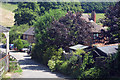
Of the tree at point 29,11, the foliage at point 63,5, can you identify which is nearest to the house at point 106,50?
the foliage at point 63,5

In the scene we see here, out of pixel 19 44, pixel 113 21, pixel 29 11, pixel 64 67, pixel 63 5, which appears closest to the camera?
pixel 113 21

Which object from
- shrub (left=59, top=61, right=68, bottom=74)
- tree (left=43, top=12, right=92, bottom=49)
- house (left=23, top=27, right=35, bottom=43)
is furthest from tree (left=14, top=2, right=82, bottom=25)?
shrub (left=59, top=61, right=68, bottom=74)

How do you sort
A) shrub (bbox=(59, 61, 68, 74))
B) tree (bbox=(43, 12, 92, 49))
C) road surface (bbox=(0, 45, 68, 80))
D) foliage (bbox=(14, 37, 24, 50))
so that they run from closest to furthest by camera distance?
1. road surface (bbox=(0, 45, 68, 80))
2. shrub (bbox=(59, 61, 68, 74))
3. tree (bbox=(43, 12, 92, 49))
4. foliage (bbox=(14, 37, 24, 50))

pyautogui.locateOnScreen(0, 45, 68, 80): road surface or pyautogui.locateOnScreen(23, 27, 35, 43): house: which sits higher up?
pyautogui.locateOnScreen(23, 27, 35, 43): house

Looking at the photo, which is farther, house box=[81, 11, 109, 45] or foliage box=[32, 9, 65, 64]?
foliage box=[32, 9, 65, 64]

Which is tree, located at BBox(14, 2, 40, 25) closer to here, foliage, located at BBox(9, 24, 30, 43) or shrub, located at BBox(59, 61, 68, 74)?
foliage, located at BBox(9, 24, 30, 43)

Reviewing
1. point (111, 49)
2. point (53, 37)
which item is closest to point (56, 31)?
point (53, 37)

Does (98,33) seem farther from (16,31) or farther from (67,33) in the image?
(16,31)

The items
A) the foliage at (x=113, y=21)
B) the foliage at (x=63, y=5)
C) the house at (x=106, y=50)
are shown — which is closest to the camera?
the house at (x=106, y=50)

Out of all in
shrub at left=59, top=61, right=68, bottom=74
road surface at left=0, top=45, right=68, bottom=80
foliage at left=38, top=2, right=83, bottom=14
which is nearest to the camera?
road surface at left=0, top=45, right=68, bottom=80

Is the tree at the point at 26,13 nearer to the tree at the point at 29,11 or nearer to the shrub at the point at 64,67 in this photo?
the tree at the point at 29,11

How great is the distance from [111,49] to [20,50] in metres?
35.7

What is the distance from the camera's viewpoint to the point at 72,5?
50.4 metres

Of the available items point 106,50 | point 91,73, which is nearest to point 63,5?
point 106,50
